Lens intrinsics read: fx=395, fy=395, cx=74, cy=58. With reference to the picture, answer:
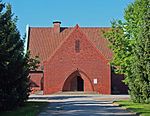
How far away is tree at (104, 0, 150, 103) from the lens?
3089cm

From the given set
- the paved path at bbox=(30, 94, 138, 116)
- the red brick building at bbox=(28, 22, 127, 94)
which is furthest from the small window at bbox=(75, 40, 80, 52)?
the paved path at bbox=(30, 94, 138, 116)

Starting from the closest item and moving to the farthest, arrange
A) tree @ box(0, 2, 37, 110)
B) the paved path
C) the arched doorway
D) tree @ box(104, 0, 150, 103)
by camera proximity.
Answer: the paved path, tree @ box(0, 2, 37, 110), tree @ box(104, 0, 150, 103), the arched doorway

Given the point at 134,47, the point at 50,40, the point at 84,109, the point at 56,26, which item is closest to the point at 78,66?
the point at 50,40

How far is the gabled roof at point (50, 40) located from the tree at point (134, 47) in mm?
26441

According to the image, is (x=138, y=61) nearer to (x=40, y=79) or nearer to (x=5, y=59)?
(x=5, y=59)

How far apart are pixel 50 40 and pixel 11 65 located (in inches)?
1767

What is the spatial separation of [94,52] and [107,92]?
22.1ft

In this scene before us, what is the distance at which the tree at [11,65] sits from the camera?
25406 millimetres

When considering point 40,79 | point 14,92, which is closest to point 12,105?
point 14,92

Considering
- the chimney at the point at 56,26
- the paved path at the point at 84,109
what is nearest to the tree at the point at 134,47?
the paved path at the point at 84,109

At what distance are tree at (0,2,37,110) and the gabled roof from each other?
125 ft

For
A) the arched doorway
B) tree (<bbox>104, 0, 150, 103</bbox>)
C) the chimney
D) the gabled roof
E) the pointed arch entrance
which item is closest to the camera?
tree (<bbox>104, 0, 150, 103</bbox>)

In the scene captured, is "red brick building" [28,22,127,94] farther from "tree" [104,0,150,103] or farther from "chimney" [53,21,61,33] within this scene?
"tree" [104,0,150,103]

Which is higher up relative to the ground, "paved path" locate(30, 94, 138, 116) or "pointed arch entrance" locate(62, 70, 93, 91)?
"pointed arch entrance" locate(62, 70, 93, 91)
